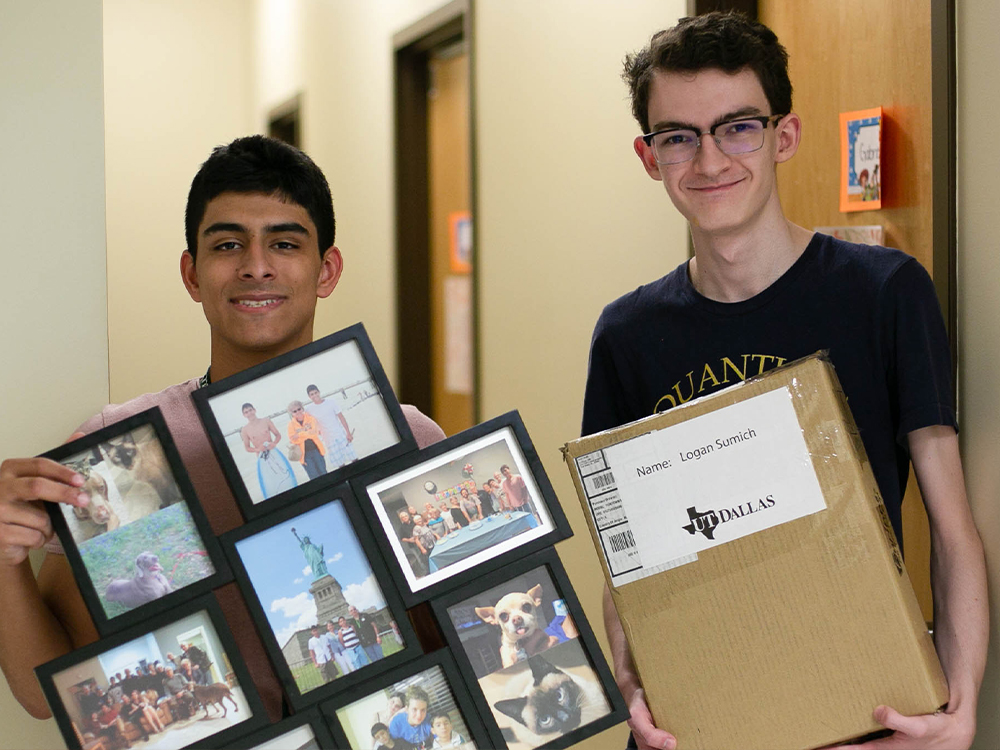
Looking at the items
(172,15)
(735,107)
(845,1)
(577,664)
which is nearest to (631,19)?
(845,1)

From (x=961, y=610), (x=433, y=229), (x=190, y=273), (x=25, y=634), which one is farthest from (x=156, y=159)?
(x=961, y=610)

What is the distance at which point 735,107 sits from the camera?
1216 millimetres

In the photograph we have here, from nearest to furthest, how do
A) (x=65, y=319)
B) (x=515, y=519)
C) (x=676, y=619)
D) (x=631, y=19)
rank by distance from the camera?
(x=515, y=519) < (x=676, y=619) < (x=65, y=319) < (x=631, y=19)

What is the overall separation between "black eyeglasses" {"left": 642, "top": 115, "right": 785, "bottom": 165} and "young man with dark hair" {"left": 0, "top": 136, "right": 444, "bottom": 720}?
0.47 meters

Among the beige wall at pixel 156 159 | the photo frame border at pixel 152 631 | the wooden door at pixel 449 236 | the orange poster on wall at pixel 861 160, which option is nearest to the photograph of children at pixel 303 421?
the photo frame border at pixel 152 631

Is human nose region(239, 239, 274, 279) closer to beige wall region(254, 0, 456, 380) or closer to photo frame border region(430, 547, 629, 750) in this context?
photo frame border region(430, 547, 629, 750)

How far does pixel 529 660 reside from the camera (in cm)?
93

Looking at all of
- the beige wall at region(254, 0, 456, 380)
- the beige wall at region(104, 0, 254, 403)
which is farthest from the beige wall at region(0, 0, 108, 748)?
the beige wall at region(254, 0, 456, 380)

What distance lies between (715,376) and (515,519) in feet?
1.42

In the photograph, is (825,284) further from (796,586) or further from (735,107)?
(796,586)

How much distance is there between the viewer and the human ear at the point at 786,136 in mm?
1277

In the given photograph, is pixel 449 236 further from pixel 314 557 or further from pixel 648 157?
pixel 314 557

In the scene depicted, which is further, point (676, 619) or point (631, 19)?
point (631, 19)

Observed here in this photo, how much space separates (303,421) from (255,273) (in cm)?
34
